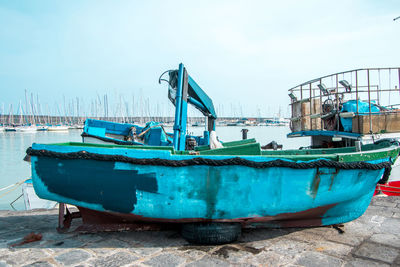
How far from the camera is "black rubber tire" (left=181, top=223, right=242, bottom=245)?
10.3 feet

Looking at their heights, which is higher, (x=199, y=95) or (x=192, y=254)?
(x=199, y=95)

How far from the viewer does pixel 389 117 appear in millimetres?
6367

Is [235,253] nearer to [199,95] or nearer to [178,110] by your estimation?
[178,110]

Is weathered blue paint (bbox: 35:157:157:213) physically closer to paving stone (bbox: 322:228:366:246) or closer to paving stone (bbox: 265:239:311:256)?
paving stone (bbox: 265:239:311:256)

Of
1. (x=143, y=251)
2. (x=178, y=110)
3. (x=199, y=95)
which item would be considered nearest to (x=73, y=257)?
(x=143, y=251)

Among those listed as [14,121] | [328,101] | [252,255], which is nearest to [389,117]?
[328,101]

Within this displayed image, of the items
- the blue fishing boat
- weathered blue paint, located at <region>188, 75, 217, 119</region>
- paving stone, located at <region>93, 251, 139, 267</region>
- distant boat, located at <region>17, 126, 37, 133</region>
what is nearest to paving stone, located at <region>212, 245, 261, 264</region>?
the blue fishing boat

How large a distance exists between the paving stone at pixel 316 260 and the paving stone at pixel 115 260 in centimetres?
154

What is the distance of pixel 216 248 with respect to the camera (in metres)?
3.05

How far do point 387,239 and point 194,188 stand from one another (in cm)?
221

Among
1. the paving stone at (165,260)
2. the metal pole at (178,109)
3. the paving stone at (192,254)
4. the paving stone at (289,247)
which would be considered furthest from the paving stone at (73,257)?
the metal pole at (178,109)

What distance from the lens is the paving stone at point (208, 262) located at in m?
2.65

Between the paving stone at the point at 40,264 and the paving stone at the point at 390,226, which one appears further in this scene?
the paving stone at the point at 390,226

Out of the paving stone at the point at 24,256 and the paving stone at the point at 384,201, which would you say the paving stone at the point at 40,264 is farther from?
the paving stone at the point at 384,201
